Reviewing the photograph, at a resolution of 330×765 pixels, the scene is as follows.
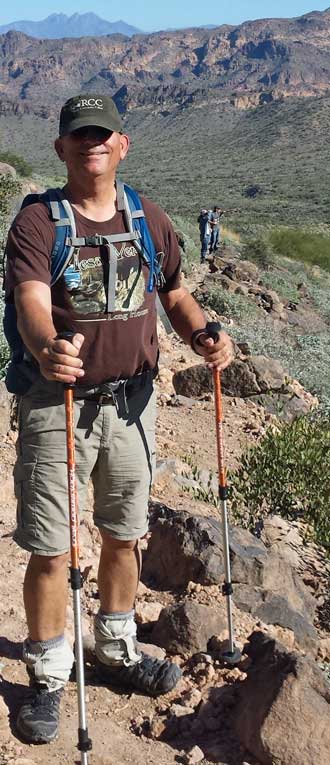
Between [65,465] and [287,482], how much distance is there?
2541mm

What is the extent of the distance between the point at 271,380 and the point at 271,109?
92.0 m

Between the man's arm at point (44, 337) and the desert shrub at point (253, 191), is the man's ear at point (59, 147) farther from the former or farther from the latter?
the desert shrub at point (253, 191)

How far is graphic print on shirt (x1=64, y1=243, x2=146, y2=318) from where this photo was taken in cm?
284

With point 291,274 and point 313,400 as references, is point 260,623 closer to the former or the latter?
point 313,400

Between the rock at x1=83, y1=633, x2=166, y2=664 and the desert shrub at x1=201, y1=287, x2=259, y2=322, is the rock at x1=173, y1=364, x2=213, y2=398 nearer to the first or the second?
the rock at x1=83, y1=633, x2=166, y2=664

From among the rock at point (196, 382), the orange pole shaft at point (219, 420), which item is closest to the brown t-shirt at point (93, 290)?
the orange pole shaft at point (219, 420)

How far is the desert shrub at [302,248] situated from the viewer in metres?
24.3

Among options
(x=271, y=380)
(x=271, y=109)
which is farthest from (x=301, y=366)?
(x=271, y=109)

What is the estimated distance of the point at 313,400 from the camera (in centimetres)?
873

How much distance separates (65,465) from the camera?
9.66 ft

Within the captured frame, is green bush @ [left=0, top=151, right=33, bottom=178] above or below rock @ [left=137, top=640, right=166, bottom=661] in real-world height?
below

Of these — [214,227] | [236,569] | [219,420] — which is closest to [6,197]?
[214,227]

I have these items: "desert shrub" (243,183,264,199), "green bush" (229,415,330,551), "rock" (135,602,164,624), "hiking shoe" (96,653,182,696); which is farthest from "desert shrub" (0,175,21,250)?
"desert shrub" (243,183,264,199)

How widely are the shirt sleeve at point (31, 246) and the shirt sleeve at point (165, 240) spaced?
43 cm
